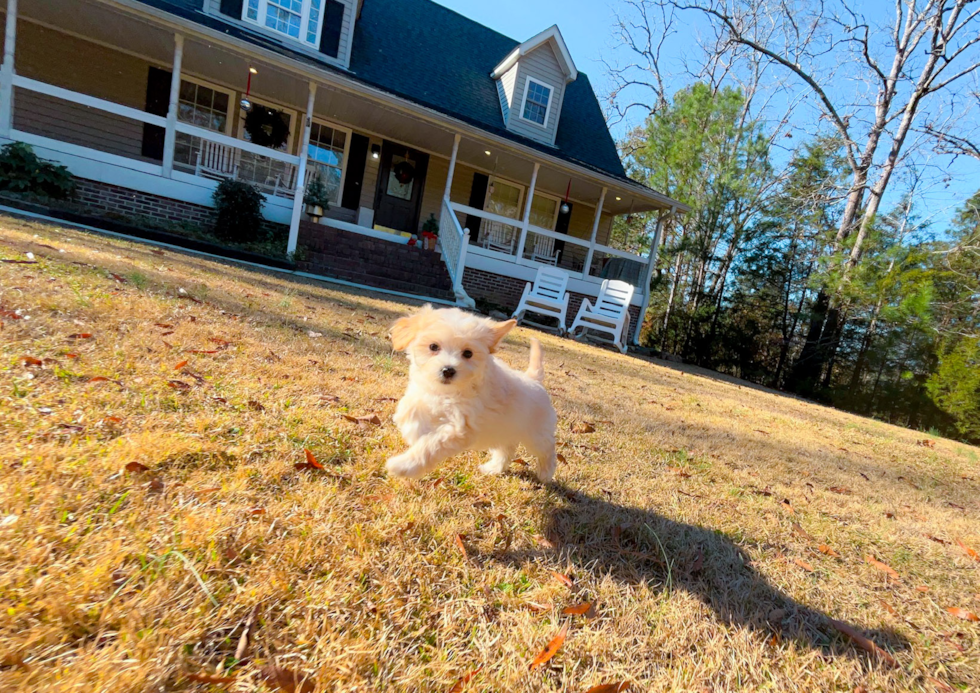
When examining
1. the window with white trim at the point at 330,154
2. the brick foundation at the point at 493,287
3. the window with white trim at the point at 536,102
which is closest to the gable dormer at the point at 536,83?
the window with white trim at the point at 536,102

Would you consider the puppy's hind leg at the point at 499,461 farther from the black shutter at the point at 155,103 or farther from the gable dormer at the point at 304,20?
the black shutter at the point at 155,103

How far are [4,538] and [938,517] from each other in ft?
17.7

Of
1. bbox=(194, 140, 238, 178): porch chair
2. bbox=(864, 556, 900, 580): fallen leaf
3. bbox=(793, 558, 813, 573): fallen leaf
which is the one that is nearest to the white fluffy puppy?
bbox=(793, 558, 813, 573): fallen leaf

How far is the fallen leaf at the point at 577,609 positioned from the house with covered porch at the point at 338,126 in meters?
9.53

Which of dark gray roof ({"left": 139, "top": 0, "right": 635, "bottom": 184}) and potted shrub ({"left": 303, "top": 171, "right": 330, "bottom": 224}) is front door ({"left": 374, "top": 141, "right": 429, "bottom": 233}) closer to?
dark gray roof ({"left": 139, "top": 0, "right": 635, "bottom": 184})

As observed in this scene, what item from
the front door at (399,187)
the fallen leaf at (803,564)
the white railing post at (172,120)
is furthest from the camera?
the front door at (399,187)

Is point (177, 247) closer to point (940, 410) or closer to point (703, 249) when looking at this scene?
point (703, 249)

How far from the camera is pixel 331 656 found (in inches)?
47.5

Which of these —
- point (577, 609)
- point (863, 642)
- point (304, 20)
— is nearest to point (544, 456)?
point (577, 609)

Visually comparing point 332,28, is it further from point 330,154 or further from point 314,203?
point 314,203

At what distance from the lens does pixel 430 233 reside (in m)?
13.3

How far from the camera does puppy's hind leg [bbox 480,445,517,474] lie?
101 inches

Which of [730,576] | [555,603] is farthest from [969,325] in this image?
[555,603]

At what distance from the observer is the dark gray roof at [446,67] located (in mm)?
13164
